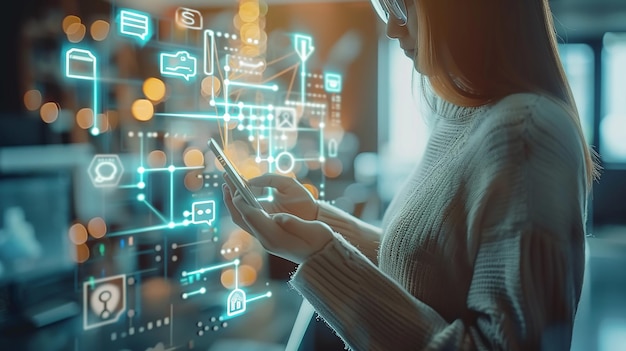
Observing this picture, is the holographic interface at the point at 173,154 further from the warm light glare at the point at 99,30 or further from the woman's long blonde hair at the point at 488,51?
the woman's long blonde hair at the point at 488,51

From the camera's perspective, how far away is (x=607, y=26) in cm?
154

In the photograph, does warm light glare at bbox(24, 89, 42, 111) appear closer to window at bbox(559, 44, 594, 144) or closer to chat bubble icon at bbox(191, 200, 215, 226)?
chat bubble icon at bbox(191, 200, 215, 226)

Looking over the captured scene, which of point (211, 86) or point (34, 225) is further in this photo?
point (211, 86)

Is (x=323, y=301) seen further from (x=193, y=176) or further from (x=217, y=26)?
(x=217, y=26)

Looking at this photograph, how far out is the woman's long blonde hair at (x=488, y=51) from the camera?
533 mm

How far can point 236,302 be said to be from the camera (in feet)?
2.65

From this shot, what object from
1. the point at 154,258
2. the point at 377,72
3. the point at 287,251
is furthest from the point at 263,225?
the point at 377,72

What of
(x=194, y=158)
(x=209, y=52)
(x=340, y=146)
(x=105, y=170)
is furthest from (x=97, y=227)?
(x=340, y=146)

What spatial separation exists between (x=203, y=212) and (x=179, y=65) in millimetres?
193

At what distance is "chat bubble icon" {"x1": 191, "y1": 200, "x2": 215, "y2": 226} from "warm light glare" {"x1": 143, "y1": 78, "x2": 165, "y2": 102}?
147mm

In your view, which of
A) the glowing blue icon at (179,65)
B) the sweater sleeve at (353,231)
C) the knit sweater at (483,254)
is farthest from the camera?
the sweater sleeve at (353,231)

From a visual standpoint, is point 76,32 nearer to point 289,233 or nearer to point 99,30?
point 99,30

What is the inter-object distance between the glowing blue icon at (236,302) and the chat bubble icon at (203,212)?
12 cm

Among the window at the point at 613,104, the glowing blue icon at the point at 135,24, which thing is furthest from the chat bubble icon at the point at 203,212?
the window at the point at 613,104
